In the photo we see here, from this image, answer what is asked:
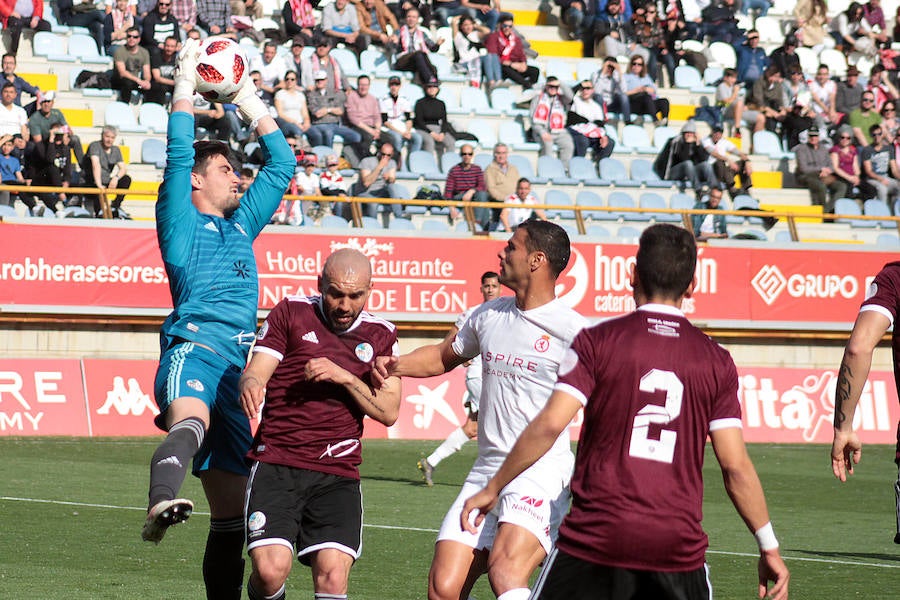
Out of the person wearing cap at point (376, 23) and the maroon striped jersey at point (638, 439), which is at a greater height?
the person wearing cap at point (376, 23)

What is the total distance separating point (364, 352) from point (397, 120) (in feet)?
55.8

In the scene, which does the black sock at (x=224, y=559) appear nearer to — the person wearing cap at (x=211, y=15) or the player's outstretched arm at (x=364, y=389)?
the player's outstretched arm at (x=364, y=389)

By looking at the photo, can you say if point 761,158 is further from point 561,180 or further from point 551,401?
point 551,401

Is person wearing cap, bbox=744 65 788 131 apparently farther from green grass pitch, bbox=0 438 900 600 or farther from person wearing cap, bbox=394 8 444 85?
green grass pitch, bbox=0 438 900 600

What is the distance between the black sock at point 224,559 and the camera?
6531mm

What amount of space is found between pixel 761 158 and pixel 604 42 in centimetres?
376

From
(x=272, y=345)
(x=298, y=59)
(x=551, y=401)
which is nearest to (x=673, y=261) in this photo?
(x=551, y=401)

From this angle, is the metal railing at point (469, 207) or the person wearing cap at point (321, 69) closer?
the metal railing at point (469, 207)

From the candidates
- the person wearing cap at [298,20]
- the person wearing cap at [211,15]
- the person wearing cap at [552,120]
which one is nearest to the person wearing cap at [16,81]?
the person wearing cap at [211,15]

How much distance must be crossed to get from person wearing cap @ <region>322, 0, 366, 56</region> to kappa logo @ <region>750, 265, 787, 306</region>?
7.95 metres

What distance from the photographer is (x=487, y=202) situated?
21000mm

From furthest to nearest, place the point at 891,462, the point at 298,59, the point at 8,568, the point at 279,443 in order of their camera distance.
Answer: the point at 298,59
the point at 891,462
the point at 8,568
the point at 279,443

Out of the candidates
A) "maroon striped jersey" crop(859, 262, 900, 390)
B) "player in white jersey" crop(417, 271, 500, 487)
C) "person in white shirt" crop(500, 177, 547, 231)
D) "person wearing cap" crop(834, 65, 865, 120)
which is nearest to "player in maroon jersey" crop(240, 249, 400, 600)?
"maroon striped jersey" crop(859, 262, 900, 390)

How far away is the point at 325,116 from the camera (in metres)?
22.3
